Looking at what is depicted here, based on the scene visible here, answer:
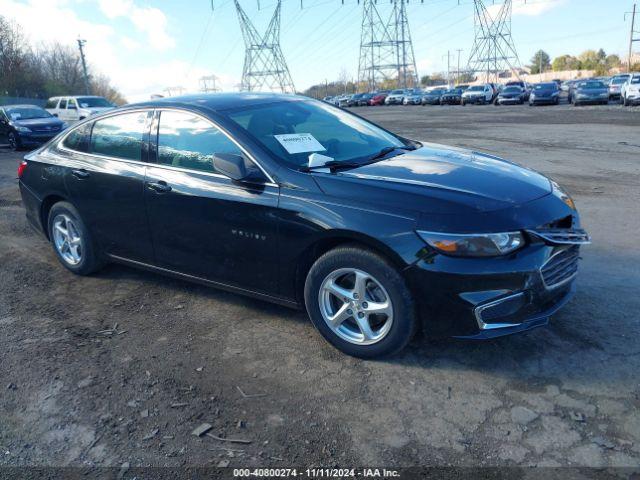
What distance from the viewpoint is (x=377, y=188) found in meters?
3.23

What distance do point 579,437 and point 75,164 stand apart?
4.37m

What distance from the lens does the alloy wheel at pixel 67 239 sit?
4949 mm

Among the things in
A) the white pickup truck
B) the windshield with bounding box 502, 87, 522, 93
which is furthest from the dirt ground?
the windshield with bounding box 502, 87, 522, 93

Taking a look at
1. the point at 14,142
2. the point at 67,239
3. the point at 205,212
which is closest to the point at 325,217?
the point at 205,212

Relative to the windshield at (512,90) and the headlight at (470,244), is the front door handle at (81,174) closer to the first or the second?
the headlight at (470,244)

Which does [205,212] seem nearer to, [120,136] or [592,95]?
[120,136]

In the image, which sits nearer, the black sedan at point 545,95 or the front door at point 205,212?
the front door at point 205,212

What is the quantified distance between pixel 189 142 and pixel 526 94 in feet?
139

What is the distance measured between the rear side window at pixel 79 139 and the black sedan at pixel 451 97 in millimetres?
46648

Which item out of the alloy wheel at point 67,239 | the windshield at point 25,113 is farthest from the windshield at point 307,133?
the windshield at point 25,113

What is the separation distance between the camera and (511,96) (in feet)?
132

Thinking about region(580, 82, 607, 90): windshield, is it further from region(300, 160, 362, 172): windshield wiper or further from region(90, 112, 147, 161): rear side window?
region(90, 112, 147, 161): rear side window

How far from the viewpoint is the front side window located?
3.85 meters

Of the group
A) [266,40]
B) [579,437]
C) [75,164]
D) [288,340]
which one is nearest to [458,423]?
[579,437]
